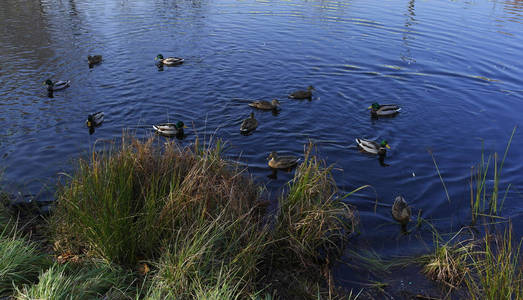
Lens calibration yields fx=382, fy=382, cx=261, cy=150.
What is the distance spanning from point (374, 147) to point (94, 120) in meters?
7.96

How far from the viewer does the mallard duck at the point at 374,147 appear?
9.98 m

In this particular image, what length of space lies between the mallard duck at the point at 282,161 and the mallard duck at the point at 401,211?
8.57 feet

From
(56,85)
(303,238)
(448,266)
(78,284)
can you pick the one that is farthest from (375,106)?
(56,85)

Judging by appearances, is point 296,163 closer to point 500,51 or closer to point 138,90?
point 138,90

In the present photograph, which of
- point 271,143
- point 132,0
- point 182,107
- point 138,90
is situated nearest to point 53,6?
point 132,0

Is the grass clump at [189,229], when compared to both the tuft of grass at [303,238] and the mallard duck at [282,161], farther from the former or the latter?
the mallard duck at [282,161]

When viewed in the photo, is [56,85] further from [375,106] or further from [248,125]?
[375,106]

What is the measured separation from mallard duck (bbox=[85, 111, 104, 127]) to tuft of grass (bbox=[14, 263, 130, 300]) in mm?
6717

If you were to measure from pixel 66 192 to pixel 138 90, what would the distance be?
330 inches

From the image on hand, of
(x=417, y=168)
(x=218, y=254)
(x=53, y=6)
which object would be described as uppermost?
(x=53, y=6)

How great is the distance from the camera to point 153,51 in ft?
59.8

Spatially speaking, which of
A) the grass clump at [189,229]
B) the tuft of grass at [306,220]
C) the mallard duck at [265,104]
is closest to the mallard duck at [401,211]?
the grass clump at [189,229]

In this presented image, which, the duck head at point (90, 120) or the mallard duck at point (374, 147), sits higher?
the duck head at point (90, 120)

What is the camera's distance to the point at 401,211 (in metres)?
7.49
